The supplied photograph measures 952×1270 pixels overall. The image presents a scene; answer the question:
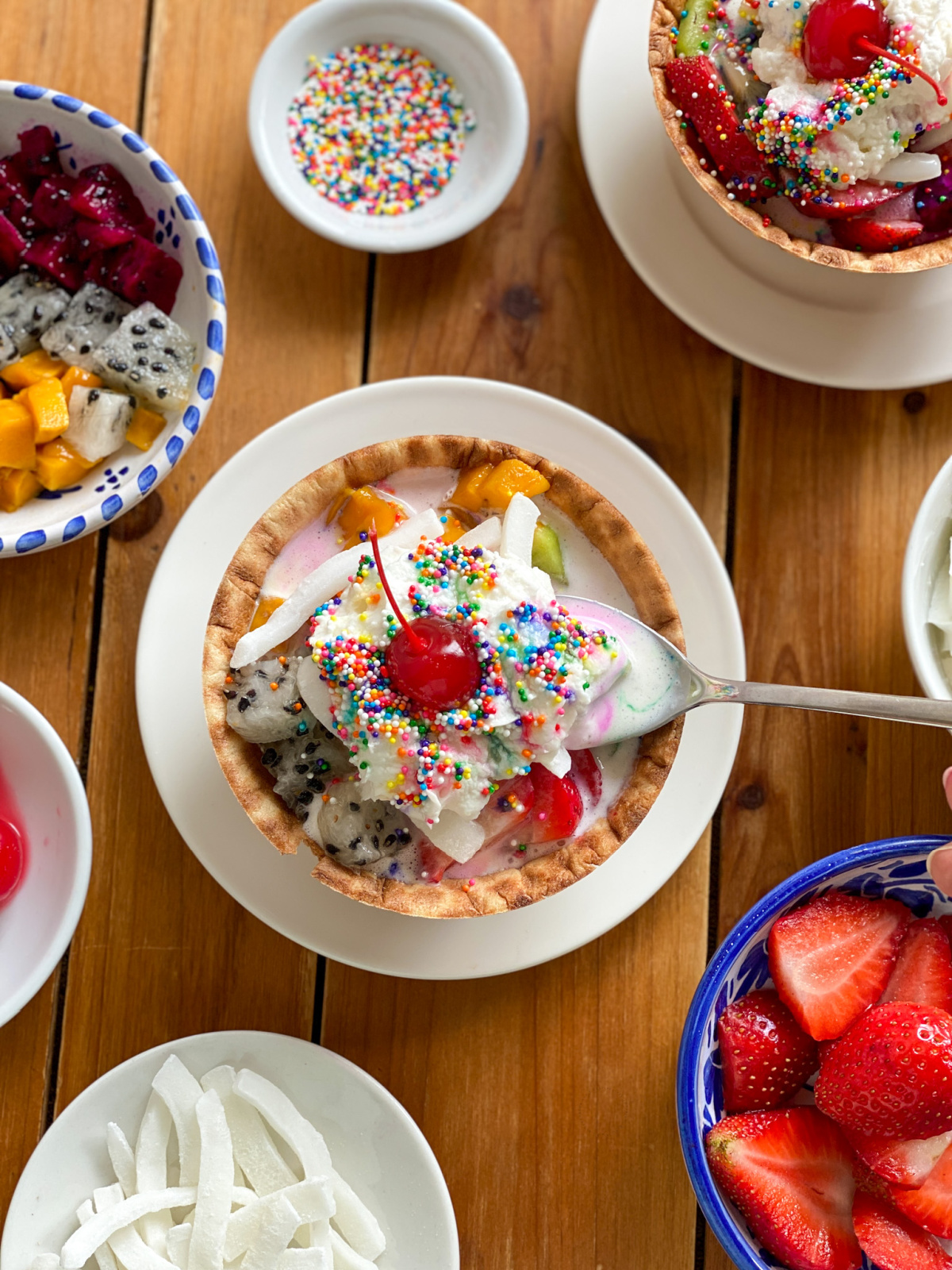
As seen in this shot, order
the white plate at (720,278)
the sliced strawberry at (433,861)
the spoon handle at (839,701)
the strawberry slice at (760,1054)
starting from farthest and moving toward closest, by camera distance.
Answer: the white plate at (720,278), the strawberry slice at (760,1054), the sliced strawberry at (433,861), the spoon handle at (839,701)

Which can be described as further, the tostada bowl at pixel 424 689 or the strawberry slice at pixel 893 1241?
the strawberry slice at pixel 893 1241

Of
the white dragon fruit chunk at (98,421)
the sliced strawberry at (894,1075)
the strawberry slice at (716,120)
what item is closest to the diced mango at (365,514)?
the white dragon fruit chunk at (98,421)

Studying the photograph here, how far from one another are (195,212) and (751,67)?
0.93m

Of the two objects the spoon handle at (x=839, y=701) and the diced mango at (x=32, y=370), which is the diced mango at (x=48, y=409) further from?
the spoon handle at (x=839, y=701)

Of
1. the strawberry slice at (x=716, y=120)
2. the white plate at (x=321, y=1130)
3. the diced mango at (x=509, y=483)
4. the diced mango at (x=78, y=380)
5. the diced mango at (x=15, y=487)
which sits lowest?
the white plate at (x=321, y=1130)

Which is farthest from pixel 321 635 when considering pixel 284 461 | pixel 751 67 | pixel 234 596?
pixel 751 67

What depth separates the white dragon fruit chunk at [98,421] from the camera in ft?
6.20

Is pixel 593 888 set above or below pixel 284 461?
below

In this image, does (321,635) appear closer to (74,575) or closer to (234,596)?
(234,596)

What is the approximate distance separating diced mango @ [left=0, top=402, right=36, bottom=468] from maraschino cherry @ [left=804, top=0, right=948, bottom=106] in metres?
1.37

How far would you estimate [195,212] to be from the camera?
74.9 inches

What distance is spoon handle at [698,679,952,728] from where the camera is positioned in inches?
65.0

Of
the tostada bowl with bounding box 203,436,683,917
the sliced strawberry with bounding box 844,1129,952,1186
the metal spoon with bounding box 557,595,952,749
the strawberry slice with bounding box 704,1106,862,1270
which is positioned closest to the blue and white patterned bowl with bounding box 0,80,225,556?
the tostada bowl with bounding box 203,436,683,917

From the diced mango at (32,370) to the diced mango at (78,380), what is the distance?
2 centimetres
